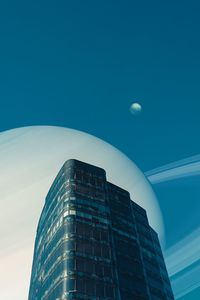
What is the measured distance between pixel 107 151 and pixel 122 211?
71158mm

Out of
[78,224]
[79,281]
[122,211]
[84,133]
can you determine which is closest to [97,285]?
[79,281]

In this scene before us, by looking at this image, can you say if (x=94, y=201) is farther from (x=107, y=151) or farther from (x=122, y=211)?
(x=107, y=151)

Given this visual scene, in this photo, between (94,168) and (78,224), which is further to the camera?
(94,168)

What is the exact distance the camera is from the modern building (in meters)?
78.1

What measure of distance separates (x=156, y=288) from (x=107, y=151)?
86.6 metres

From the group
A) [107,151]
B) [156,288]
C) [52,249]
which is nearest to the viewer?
[52,249]

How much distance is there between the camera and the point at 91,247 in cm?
8581

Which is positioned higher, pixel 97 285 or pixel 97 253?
pixel 97 253

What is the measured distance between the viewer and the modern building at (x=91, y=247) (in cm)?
7809

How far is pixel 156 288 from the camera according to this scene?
11144cm

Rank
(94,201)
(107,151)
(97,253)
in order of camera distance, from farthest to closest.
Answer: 1. (107,151)
2. (94,201)
3. (97,253)

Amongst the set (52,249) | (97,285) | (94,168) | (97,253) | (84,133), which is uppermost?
(84,133)

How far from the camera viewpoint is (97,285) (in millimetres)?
77250

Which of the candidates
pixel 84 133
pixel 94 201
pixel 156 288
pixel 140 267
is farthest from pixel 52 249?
pixel 84 133
